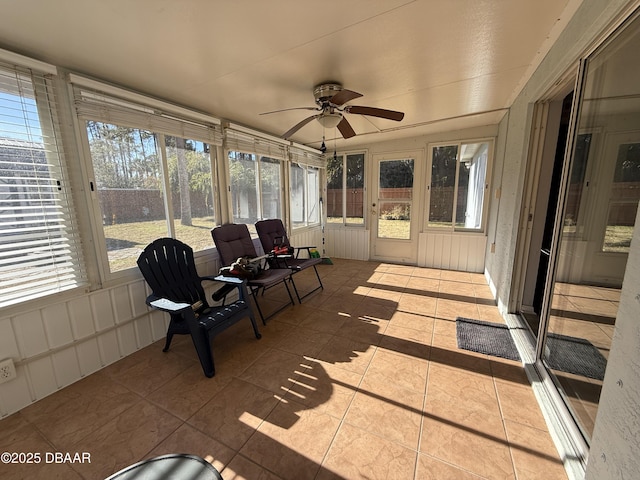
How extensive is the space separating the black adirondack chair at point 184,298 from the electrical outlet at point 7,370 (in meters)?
0.77

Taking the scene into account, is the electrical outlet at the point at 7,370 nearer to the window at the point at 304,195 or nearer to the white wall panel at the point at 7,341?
the white wall panel at the point at 7,341

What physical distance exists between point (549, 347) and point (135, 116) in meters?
3.61

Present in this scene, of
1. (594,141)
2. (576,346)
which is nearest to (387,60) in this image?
(594,141)

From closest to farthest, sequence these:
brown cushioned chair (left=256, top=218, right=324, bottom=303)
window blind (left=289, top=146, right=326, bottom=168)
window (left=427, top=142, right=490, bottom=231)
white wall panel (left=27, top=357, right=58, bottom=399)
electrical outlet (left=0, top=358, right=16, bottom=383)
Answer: electrical outlet (left=0, top=358, right=16, bottom=383) < white wall panel (left=27, top=357, right=58, bottom=399) < brown cushioned chair (left=256, top=218, right=324, bottom=303) < window (left=427, top=142, right=490, bottom=231) < window blind (left=289, top=146, right=326, bottom=168)

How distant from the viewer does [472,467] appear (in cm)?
123

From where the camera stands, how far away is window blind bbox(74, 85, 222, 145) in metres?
1.88

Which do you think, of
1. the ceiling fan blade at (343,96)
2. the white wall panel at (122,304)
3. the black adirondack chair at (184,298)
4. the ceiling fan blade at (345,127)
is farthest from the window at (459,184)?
the white wall panel at (122,304)

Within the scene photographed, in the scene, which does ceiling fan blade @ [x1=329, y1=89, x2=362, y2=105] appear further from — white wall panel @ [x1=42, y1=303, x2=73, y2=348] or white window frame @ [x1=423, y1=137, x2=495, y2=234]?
white window frame @ [x1=423, y1=137, x2=495, y2=234]

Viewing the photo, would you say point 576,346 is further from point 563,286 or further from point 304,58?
point 304,58

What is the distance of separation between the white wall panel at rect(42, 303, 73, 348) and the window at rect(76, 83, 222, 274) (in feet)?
1.28

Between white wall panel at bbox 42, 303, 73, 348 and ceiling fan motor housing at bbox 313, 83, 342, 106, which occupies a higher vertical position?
ceiling fan motor housing at bbox 313, 83, 342, 106

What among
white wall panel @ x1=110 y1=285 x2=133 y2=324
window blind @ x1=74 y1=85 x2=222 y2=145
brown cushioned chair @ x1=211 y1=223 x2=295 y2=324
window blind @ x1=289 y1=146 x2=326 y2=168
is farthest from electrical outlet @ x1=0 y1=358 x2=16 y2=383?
window blind @ x1=289 y1=146 x2=326 y2=168

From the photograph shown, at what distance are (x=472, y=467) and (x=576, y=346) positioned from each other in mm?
934

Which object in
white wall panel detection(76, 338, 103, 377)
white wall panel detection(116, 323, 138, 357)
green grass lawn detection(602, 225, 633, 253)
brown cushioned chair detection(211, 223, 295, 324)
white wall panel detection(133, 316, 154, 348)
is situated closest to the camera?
green grass lawn detection(602, 225, 633, 253)
